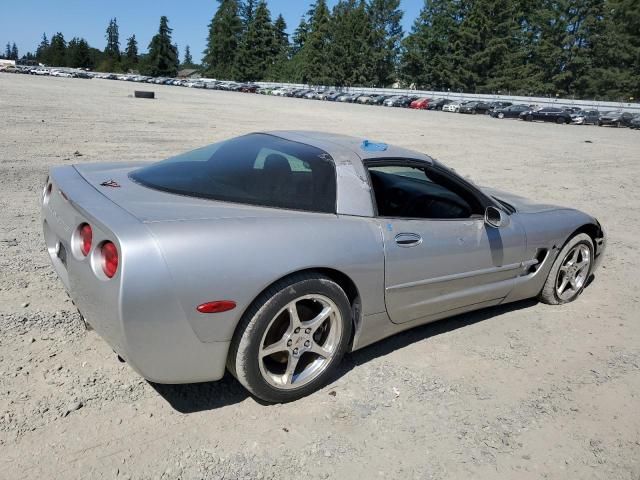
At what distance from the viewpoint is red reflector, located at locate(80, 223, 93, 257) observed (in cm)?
243

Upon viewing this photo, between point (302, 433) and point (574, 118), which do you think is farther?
point (574, 118)

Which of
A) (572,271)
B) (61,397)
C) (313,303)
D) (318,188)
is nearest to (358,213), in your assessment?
(318,188)

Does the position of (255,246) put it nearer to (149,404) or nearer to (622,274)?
(149,404)

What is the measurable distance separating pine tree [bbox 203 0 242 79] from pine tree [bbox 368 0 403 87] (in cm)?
3386

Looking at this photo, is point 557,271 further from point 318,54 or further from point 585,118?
point 318,54

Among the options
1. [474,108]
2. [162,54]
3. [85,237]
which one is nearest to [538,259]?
[85,237]

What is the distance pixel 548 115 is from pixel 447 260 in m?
42.2

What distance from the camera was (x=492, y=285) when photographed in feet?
12.0

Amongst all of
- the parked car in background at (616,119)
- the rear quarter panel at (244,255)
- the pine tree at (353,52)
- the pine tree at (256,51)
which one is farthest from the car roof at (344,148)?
the pine tree at (256,51)

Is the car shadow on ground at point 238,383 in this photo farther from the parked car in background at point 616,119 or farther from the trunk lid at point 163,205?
the parked car in background at point 616,119

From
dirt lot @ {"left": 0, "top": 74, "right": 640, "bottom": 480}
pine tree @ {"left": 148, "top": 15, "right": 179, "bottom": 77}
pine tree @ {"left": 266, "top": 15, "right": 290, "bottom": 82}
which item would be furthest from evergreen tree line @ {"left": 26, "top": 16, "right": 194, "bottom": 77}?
dirt lot @ {"left": 0, "top": 74, "right": 640, "bottom": 480}

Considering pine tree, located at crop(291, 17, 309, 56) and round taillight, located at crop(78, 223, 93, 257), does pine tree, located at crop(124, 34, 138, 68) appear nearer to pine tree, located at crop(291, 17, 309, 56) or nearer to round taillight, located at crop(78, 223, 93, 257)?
pine tree, located at crop(291, 17, 309, 56)

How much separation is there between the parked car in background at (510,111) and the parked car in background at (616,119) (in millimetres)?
5683

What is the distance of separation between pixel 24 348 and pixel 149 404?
0.95m
